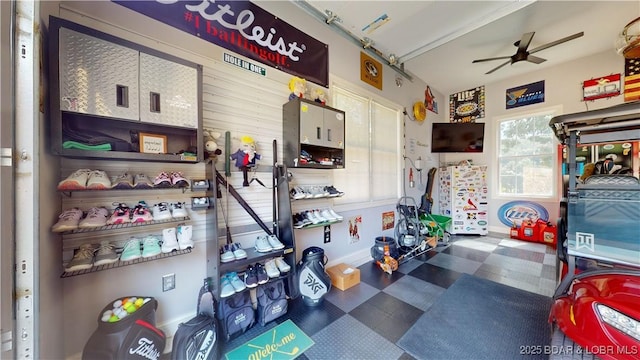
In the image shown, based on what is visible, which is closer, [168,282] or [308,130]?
[168,282]

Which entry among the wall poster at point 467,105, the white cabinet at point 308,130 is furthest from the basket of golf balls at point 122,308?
the wall poster at point 467,105

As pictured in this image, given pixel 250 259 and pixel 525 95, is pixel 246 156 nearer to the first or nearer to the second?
pixel 250 259

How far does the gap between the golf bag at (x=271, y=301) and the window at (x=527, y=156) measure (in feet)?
18.8

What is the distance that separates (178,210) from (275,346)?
4.32 ft

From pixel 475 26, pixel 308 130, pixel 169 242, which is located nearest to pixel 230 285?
pixel 169 242

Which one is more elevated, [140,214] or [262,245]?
[140,214]

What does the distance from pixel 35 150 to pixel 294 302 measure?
2.20 metres

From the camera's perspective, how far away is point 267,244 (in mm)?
1930

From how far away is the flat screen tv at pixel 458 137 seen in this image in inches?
195

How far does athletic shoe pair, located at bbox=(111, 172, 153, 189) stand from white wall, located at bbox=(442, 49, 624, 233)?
6.36m

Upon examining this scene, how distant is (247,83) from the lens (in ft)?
6.85

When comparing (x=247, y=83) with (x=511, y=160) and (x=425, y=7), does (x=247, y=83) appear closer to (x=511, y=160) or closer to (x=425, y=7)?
(x=425, y=7)

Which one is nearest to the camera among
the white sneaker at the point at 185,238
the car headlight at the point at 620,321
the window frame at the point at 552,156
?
the car headlight at the point at 620,321

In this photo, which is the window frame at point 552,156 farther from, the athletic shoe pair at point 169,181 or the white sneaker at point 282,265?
the athletic shoe pair at point 169,181
